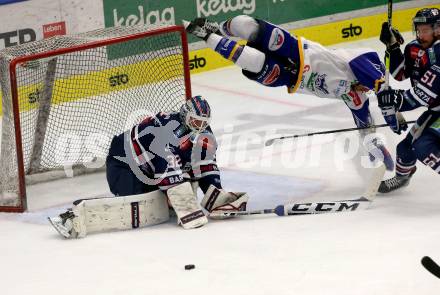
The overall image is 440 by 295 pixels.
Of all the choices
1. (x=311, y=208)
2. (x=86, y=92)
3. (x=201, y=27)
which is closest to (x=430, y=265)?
(x=311, y=208)

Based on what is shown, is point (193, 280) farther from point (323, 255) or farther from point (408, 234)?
point (408, 234)

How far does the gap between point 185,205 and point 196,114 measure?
0.47 metres

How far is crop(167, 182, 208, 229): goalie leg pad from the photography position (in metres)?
6.03

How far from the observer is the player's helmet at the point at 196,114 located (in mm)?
6051

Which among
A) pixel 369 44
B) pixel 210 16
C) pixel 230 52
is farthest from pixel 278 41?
pixel 369 44

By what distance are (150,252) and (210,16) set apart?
4258mm

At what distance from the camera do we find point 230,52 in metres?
6.43

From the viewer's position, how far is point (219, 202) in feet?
20.3

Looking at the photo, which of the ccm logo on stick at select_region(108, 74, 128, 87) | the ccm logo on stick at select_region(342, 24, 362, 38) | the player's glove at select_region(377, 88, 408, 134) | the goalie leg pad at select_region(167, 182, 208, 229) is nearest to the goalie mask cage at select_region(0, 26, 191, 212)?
the ccm logo on stick at select_region(108, 74, 128, 87)

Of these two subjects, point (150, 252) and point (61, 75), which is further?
point (61, 75)

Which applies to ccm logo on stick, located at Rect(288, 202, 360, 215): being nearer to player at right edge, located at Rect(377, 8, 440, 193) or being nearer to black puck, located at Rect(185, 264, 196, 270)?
player at right edge, located at Rect(377, 8, 440, 193)

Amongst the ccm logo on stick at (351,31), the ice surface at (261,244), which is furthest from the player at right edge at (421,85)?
the ccm logo on stick at (351,31)

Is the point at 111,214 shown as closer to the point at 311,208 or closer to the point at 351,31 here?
the point at 311,208

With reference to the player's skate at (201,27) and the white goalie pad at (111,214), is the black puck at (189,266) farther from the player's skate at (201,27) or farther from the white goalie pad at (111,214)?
the player's skate at (201,27)
